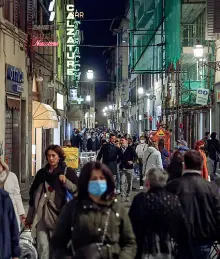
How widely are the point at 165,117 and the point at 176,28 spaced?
785cm

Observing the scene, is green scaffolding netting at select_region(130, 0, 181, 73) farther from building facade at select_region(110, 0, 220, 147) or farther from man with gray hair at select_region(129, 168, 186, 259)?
man with gray hair at select_region(129, 168, 186, 259)

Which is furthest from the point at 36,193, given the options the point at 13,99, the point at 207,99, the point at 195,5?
the point at 195,5

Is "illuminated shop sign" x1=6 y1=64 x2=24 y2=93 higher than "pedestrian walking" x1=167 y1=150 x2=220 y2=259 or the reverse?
higher

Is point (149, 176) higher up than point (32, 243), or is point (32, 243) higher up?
point (149, 176)

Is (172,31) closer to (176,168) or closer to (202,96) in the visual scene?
(202,96)

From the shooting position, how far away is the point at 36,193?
24.3ft

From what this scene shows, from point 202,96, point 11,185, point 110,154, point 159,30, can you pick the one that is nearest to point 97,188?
point 11,185

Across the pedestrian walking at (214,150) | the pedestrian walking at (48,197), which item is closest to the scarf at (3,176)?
the pedestrian walking at (48,197)

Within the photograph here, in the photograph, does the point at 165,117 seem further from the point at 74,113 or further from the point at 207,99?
the point at 207,99

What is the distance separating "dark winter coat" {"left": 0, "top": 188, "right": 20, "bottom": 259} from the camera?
566 cm

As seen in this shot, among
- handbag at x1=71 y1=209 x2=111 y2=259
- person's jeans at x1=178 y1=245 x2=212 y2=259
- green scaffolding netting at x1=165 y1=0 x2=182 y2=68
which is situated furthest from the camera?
green scaffolding netting at x1=165 y1=0 x2=182 y2=68

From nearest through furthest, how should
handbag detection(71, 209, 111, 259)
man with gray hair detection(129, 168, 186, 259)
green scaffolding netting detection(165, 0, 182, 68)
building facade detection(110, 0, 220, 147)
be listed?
handbag detection(71, 209, 111, 259), man with gray hair detection(129, 168, 186, 259), building facade detection(110, 0, 220, 147), green scaffolding netting detection(165, 0, 182, 68)

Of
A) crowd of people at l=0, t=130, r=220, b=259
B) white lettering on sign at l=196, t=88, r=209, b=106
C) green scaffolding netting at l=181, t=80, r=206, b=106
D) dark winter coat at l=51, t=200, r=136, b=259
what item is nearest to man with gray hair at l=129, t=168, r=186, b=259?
crowd of people at l=0, t=130, r=220, b=259

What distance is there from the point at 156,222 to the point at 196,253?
25.7 inches
